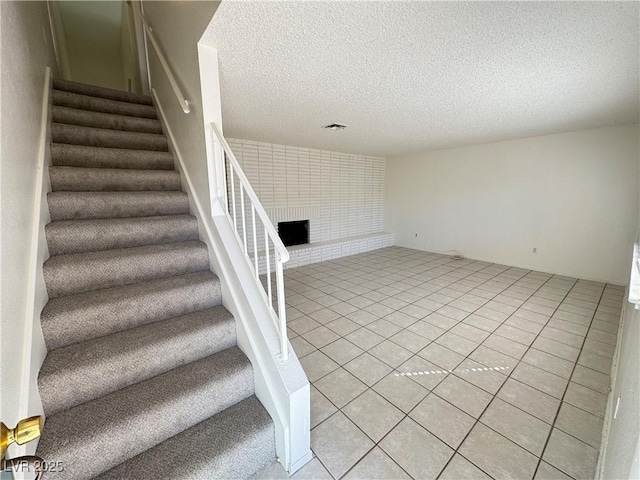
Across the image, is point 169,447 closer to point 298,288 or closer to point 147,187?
point 147,187

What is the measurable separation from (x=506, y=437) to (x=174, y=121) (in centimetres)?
344

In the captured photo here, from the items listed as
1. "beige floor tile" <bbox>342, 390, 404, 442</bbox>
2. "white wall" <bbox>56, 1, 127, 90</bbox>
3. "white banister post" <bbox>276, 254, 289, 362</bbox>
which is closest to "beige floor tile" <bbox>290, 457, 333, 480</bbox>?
"beige floor tile" <bbox>342, 390, 404, 442</bbox>

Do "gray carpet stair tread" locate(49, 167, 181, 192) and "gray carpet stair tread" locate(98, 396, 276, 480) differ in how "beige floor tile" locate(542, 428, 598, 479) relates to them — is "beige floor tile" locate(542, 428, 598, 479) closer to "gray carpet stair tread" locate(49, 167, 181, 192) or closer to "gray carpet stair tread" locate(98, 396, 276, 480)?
"gray carpet stair tread" locate(98, 396, 276, 480)

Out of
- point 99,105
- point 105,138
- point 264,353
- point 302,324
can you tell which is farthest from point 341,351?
point 99,105

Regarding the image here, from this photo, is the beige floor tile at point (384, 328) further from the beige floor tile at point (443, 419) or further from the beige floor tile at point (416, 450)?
the beige floor tile at point (416, 450)

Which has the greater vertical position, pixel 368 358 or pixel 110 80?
pixel 110 80

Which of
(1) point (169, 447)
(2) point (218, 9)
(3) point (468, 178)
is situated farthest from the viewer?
(3) point (468, 178)

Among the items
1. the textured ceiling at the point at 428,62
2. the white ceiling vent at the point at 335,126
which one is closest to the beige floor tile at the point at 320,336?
the textured ceiling at the point at 428,62

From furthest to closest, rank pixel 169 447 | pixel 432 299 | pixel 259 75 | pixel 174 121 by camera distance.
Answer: pixel 432 299, pixel 174 121, pixel 259 75, pixel 169 447

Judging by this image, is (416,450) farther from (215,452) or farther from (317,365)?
(215,452)

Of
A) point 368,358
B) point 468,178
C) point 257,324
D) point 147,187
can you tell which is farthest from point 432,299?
point 147,187

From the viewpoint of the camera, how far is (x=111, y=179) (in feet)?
6.83

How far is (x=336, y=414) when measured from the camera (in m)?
1.70

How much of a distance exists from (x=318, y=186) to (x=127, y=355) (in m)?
4.61
